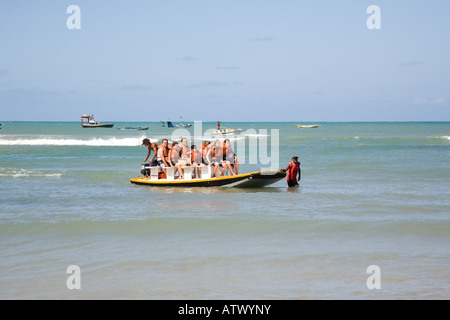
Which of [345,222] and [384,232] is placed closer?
[384,232]

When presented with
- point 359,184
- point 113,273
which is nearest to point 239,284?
point 113,273

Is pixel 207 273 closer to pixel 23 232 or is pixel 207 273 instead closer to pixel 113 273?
pixel 113 273

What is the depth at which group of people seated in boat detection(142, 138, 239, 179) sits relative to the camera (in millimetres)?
16016

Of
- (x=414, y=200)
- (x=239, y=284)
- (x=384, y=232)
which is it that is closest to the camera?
(x=239, y=284)

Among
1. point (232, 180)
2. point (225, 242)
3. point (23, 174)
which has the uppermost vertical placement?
point (232, 180)

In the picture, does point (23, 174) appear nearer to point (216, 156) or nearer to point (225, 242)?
point (216, 156)

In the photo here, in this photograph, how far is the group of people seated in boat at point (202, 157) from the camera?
16.0m

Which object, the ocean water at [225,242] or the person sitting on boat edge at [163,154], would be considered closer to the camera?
the ocean water at [225,242]

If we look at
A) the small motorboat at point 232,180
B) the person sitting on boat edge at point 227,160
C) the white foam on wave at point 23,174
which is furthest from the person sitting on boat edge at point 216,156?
the white foam on wave at point 23,174

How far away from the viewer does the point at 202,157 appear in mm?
16328

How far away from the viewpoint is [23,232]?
9.52m

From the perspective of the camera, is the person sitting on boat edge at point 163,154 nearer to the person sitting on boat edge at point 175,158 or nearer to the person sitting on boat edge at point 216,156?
the person sitting on boat edge at point 175,158

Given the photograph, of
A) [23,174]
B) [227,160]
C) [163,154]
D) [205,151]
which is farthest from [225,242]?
[23,174]
